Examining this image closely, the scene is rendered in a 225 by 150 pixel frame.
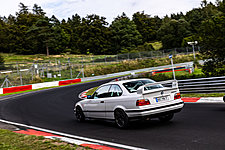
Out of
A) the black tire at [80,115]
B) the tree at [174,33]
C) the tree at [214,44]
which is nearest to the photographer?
the black tire at [80,115]

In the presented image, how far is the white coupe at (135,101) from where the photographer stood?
264 inches

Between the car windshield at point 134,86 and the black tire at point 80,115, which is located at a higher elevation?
the car windshield at point 134,86

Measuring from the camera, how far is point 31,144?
19.4 feet

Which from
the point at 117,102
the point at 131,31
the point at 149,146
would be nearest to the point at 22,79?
the point at 117,102

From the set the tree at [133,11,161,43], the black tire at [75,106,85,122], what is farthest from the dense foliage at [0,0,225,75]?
the black tire at [75,106,85,122]

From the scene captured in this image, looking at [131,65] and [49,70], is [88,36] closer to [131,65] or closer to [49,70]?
[131,65]

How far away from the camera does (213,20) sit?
52.3 ft

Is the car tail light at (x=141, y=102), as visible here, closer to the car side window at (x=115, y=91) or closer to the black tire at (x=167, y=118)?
the car side window at (x=115, y=91)

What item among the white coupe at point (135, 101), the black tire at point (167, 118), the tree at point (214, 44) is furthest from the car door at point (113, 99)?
the tree at point (214, 44)

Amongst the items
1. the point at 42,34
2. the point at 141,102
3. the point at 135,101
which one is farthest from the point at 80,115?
the point at 42,34

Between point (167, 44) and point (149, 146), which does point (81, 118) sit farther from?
point (167, 44)

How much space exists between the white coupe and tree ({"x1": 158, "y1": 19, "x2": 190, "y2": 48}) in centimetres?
8666

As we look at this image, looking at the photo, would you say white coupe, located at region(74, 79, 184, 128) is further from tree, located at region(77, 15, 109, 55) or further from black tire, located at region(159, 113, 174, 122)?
tree, located at region(77, 15, 109, 55)

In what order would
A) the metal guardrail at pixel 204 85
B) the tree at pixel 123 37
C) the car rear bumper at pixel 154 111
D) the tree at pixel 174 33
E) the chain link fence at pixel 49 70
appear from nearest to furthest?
the car rear bumper at pixel 154 111 < the metal guardrail at pixel 204 85 < the chain link fence at pixel 49 70 < the tree at pixel 174 33 < the tree at pixel 123 37
